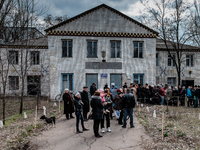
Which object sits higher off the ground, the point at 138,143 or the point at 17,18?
the point at 17,18

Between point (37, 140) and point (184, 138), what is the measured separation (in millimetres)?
5646

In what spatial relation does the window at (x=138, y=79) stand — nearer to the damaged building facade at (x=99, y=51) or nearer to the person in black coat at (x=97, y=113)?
the damaged building facade at (x=99, y=51)

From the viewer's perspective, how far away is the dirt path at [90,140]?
22.3 ft

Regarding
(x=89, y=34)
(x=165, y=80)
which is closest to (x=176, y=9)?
(x=165, y=80)

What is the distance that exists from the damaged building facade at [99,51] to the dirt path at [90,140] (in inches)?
437

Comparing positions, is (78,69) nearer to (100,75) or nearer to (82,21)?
(100,75)

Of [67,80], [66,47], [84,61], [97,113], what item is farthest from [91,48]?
[97,113]

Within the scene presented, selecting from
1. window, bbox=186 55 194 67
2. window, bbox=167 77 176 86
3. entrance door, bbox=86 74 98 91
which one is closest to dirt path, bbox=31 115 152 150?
entrance door, bbox=86 74 98 91

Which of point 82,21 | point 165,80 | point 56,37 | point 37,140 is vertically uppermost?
point 82,21

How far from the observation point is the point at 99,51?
20.5 meters

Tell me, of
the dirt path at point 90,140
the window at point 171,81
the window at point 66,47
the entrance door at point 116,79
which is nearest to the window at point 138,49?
the entrance door at point 116,79

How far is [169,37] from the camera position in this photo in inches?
930

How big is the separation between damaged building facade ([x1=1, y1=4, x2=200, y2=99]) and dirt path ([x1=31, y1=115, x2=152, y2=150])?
11.1 metres

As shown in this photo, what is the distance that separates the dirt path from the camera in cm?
679
